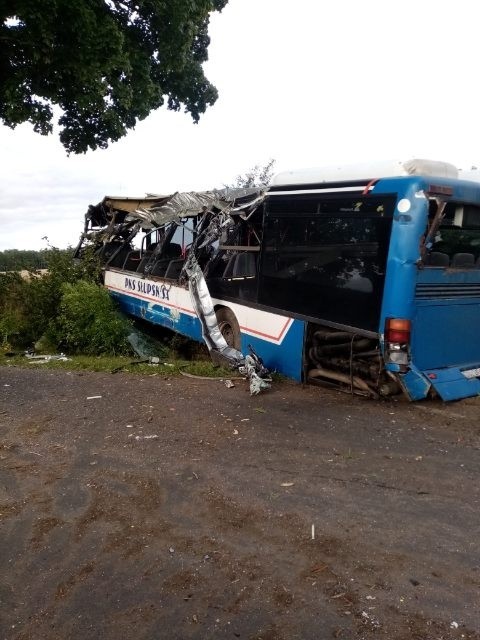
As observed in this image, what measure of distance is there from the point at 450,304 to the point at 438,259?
56 cm

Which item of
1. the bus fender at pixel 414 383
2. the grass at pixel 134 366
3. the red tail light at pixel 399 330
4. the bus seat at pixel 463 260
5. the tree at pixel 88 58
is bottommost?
the grass at pixel 134 366

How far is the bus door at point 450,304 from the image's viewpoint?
19.0 ft

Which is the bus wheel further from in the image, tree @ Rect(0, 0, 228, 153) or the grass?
tree @ Rect(0, 0, 228, 153)

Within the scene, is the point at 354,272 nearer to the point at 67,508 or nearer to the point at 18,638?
the point at 67,508

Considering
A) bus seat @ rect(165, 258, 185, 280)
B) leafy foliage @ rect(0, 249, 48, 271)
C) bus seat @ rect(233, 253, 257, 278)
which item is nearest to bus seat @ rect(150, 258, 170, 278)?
bus seat @ rect(165, 258, 185, 280)

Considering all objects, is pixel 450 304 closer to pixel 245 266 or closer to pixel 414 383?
pixel 414 383

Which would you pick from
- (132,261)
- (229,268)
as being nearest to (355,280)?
(229,268)

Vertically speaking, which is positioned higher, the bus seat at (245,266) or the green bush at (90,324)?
the bus seat at (245,266)

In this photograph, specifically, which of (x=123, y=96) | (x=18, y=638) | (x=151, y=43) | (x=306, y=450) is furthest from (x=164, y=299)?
(x=18, y=638)

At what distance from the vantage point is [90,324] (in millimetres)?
10852

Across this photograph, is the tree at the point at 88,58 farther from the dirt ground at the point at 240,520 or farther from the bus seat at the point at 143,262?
the dirt ground at the point at 240,520

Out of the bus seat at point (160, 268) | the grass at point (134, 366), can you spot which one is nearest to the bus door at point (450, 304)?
the grass at point (134, 366)

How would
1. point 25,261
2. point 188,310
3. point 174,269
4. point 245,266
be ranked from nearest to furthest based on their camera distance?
point 245,266 → point 188,310 → point 174,269 → point 25,261

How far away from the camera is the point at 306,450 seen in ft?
15.9
